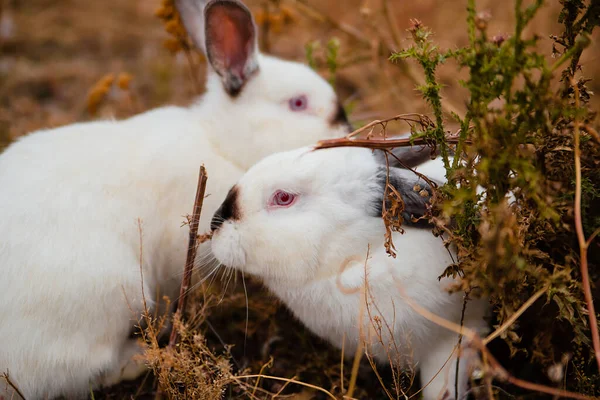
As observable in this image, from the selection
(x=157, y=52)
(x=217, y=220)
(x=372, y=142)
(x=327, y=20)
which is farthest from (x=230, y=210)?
(x=157, y=52)

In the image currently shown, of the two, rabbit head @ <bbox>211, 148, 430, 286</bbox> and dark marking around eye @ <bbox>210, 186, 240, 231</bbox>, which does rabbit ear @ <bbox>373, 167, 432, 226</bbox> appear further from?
dark marking around eye @ <bbox>210, 186, 240, 231</bbox>

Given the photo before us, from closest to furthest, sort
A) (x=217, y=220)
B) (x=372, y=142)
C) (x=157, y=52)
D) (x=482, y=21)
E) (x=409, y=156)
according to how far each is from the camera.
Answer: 1. (x=482, y=21)
2. (x=372, y=142)
3. (x=217, y=220)
4. (x=409, y=156)
5. (x=157, y=52)

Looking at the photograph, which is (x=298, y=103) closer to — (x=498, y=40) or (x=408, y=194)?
(x=408, y=194)

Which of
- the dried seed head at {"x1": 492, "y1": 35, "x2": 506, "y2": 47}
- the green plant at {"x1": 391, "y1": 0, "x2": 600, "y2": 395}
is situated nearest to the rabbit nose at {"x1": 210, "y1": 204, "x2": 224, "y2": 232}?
the green plant at {"x1": 391, "y1": 0, "x2": 600, "y2": 395}

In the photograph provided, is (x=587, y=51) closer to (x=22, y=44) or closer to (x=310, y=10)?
(x=310, y=10)

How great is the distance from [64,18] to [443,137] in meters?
5.68

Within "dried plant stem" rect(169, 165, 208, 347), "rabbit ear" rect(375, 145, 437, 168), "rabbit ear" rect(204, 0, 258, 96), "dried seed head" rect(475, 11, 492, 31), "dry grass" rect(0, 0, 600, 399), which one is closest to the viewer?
"dried seed head" rect(475, 11, 492, 31)

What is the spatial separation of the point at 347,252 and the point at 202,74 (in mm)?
3318

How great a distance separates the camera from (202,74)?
5355mm

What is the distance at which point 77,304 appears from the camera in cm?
255

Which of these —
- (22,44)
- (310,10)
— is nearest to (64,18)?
(22,44)

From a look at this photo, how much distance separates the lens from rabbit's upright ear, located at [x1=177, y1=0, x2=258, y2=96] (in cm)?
330

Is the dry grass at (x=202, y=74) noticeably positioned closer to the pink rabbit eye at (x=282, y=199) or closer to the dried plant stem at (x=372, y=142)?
the pink rabbit eye at (x=282, y=199)

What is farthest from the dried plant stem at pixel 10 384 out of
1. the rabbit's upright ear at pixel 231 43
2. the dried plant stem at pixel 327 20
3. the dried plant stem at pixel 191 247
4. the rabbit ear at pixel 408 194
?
the dried plant stem at pixel 327 20
